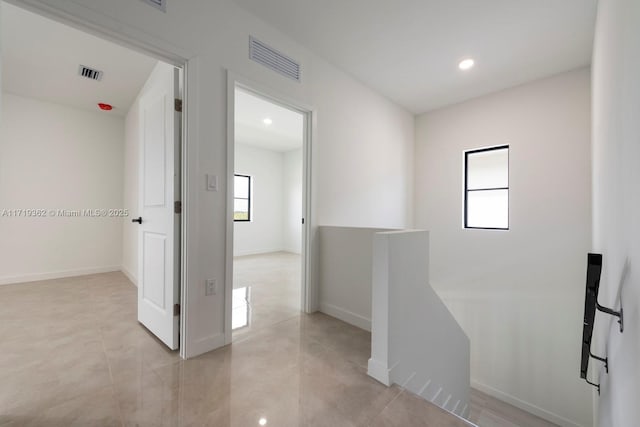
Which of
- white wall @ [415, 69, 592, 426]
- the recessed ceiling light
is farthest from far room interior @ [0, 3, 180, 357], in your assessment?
white wall @ [415, 69, 592, 426]

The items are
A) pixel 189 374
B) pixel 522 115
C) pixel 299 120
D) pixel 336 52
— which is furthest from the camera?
pixel 299 120

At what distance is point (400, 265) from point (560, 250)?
2683 millimetres

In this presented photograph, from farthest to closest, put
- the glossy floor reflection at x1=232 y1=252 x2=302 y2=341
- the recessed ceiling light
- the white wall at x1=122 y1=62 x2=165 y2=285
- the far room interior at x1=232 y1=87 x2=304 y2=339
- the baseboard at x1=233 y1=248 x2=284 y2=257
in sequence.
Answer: the baseboard at x1=233 y1=248 x2=284 y2=257, the far room interior at x1=232 y1=87 x2=304 y2=339, the white wall at x1=122 y1=62 x2=165 y2=285, the recessed ceiling light, the glossy floor reflection at x1=232 y1=252 x2=302 y2=341

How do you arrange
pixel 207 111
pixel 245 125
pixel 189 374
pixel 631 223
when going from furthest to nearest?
pixel 245 125 < pixel 207 111 < pixel 189 374 < pixel 631 223

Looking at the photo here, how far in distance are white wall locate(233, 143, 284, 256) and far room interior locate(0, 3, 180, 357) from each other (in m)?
2.53

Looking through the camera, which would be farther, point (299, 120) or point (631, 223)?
point (299, 120)

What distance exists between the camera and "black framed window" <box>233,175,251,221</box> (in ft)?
22.2

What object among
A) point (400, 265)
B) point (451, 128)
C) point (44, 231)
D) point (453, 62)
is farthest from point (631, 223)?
point (44, 231)

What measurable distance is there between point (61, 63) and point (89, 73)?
244 millimetres

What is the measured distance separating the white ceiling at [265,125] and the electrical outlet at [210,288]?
240 centimetres

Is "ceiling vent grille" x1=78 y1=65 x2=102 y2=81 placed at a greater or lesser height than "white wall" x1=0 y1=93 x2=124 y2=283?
greater

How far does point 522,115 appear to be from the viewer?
135 inches

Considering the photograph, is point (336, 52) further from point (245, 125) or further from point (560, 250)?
point (560, 250)

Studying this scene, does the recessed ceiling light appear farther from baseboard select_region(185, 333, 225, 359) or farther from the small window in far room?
baseboard select_region(185, 333, 225, 359)
